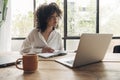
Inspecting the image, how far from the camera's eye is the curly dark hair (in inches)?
108

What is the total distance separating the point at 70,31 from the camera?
15.0 ft

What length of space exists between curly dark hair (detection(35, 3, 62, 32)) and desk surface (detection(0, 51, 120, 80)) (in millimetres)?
1288

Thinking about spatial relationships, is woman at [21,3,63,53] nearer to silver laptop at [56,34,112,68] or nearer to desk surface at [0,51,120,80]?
silver laptop at [56,34,112,68]

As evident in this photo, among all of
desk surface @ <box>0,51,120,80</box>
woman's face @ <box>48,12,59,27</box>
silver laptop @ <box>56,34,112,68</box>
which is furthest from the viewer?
woman's face @ <box>48,12,59,27</box>

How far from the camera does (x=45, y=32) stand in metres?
2.76

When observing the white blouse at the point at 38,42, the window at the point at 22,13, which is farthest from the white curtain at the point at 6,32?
the white blouse at the point at 38,42

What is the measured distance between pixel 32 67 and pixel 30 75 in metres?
0.09

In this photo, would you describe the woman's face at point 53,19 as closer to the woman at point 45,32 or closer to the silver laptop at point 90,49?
the woman at point 45,32

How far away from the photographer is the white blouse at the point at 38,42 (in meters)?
2.54

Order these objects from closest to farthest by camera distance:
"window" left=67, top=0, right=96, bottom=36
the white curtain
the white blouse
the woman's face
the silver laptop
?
the silver laptop → the white blouse → the woman's face → the white curtain → "window" left=67, top=0, right=96, bottom=36

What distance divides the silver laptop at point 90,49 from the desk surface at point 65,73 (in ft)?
0.17

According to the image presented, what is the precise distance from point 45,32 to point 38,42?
21cm

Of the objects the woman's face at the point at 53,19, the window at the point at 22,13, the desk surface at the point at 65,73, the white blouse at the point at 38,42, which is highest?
the window at the point at 22,13

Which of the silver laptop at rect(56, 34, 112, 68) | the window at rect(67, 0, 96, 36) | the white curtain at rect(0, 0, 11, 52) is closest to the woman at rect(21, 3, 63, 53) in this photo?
the silver laptop at rect(56, 34, 112, 68)
